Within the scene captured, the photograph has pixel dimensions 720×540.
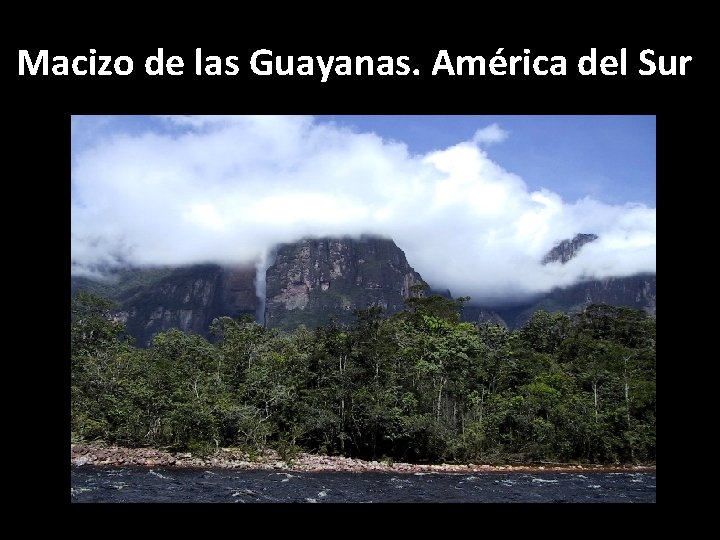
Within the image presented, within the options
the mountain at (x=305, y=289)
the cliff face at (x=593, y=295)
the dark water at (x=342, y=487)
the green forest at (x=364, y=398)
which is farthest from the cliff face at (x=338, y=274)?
the dark water at (x=342, y=487)

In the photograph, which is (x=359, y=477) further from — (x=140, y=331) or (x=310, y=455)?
(x=140, y=331)

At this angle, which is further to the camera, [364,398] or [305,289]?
[305,289]

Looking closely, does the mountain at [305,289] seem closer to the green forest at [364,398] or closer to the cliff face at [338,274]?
the cliff face at [338,274]

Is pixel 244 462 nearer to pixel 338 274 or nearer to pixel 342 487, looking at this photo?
pixel 342 487

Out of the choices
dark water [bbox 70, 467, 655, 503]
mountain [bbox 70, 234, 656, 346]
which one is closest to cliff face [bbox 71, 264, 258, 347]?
mountain [bbox 70, 234, 656, 346]

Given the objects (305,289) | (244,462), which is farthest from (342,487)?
(305,289)

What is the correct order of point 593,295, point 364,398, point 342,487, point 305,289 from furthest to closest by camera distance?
point 305,289, point 593,295, point 364,398, point 342,487
